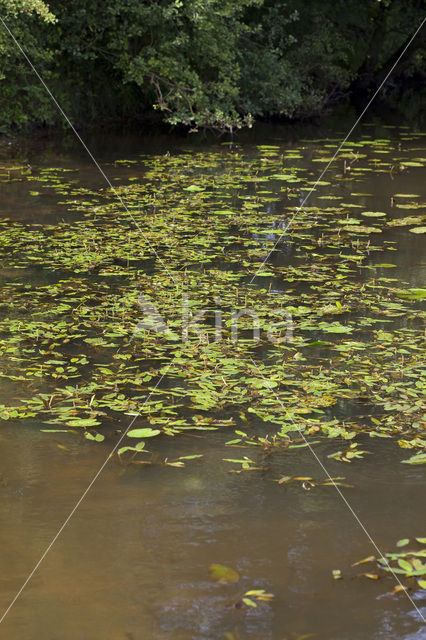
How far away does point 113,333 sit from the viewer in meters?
5.59

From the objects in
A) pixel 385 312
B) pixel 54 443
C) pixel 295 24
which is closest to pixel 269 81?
pixel 295 24

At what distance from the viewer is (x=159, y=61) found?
48.6ft

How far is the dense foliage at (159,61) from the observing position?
1444 centimetres

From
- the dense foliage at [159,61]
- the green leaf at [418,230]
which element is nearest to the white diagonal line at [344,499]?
the green leaf at [418,230]

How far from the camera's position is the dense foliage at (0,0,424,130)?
47.4 ft

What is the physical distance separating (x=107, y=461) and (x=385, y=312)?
2.80 m

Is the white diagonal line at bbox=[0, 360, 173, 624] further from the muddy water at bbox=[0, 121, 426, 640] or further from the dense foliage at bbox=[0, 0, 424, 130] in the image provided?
the dense foliage at bbox=[0, 0, 424, 130]

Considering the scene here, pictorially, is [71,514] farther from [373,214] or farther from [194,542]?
[373,214]

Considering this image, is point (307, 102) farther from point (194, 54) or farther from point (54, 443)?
point (54, 443)

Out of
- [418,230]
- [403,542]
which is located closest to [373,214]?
[418,230]

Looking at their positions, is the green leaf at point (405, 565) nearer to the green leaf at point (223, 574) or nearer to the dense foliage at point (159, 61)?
the green leaf at point (223, 574)

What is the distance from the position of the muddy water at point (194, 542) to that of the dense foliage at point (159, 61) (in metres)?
9.02

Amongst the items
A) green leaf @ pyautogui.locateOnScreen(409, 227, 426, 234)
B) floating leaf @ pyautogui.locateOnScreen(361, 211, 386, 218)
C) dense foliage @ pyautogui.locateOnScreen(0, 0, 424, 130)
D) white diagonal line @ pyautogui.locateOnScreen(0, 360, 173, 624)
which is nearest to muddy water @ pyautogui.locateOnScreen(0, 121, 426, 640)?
white diagonal line @ pyautogui.locateOnScreen(0, 360, 173, 624)

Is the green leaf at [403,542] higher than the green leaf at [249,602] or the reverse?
higher
